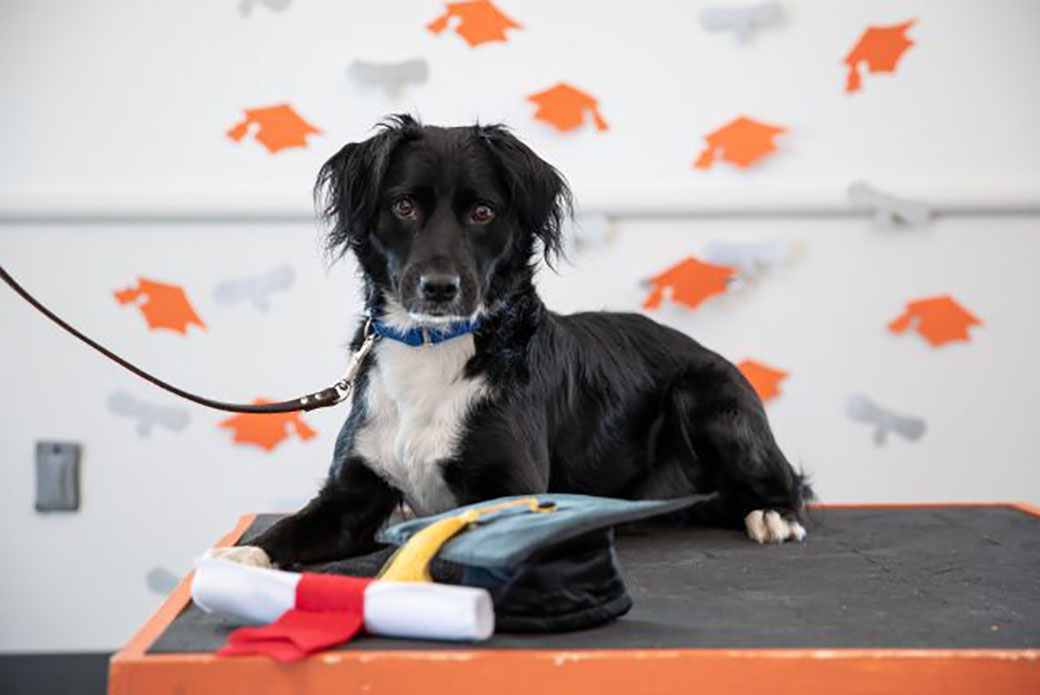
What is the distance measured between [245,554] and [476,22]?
1.81 metres

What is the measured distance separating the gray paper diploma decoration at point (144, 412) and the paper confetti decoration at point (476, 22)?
1257 millimetres

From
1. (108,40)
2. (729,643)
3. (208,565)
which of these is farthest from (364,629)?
(108,40)

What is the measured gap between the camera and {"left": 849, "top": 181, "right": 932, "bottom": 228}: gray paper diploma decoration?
2.91 m

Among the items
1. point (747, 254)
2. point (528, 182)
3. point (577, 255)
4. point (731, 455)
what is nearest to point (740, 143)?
point (747, 254)

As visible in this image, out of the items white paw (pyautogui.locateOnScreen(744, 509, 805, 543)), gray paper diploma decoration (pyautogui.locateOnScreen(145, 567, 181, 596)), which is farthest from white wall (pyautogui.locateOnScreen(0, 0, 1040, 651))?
white paw (pyautogui.locateOnScreen(744, 509, 805, 543))

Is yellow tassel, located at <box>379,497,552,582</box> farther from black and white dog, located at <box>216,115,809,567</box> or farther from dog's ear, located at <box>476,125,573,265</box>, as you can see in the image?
dog's ear, located at <box>476,125,573,265</box>

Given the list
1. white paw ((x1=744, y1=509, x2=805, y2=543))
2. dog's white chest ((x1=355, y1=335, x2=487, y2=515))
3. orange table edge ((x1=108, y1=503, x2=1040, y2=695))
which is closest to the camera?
orange table edge ((x1=108, y1=503, x2=1040, y2=695))

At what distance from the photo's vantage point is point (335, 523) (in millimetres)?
1765

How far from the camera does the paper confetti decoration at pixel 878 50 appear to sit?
116 inches

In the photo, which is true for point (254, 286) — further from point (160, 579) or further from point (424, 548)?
point (424, 548)

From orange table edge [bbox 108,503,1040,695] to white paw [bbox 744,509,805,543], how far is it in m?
0.82

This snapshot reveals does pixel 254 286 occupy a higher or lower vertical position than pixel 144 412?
higher

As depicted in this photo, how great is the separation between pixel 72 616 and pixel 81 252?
3.25 feet

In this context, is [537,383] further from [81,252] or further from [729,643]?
[81,252]
